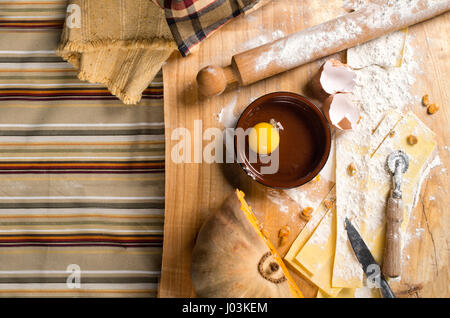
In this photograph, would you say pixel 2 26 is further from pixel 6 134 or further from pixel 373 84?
pixel 373 84

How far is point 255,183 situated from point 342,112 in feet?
0.88

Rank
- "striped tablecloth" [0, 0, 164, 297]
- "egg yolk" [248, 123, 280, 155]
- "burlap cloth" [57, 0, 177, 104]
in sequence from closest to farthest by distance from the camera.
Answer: "egg yolk" [248, 123, 280, 155] → "burlap cloth" [57, 0, 177, 104] → "striped tablecloth" [0, 0, 164, 297]

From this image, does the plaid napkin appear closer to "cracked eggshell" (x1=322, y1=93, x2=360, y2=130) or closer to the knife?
"cracked eggshell" (x1=322, y1=93, x2=360, y2=130)

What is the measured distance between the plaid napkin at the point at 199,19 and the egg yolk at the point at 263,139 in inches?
10.5

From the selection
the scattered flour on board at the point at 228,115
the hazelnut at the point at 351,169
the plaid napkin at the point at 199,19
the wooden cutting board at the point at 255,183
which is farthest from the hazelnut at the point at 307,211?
the plaid napkin at the point at 199,19

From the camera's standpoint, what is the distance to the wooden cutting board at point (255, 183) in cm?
85

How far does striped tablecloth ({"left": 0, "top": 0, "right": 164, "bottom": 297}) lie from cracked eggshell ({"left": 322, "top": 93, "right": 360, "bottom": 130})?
1.69ft

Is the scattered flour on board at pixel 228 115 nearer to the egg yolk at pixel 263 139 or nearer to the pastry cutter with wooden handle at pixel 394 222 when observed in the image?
the egg yolk at pixel 263 139

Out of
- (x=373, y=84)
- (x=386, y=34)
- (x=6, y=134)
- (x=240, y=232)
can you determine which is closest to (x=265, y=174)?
(x=240, y=232)

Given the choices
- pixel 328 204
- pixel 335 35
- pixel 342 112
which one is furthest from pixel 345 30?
pixel 328 204

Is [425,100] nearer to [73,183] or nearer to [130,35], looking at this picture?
[130,35]

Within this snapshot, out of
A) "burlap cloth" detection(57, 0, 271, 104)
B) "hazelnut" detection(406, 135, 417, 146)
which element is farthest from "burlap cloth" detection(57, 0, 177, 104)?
"hazelnut" detection(406, 135, 417, 146)

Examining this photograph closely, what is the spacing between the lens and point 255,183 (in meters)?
0.88

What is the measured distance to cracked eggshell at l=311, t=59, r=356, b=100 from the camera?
84 cm
